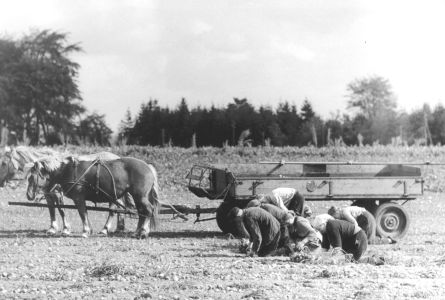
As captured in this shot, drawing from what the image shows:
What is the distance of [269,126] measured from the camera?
5444 centimetres

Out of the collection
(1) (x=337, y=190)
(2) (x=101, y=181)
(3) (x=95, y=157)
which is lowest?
(1) (x=337, y=190)

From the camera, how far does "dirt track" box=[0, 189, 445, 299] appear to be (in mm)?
10359

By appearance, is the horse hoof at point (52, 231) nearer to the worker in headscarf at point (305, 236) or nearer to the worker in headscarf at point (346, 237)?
the worker in headscarf at point (305, 236)

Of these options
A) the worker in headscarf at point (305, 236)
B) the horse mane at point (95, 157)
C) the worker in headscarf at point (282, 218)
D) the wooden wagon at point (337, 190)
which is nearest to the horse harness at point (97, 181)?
the horse mane at point (95, 157)

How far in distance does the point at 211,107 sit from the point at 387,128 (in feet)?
48.4

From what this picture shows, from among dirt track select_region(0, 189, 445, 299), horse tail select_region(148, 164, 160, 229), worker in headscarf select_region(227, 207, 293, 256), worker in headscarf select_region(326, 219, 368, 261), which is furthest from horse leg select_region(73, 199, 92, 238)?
worker in headscarf select_region(326, 219, 368, 261)

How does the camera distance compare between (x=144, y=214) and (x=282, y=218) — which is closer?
(x=282, y=218)

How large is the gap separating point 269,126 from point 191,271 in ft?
139

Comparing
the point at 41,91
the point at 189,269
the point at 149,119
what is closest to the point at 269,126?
the point at 149,119

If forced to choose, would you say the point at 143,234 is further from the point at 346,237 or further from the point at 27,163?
the point at 346,237

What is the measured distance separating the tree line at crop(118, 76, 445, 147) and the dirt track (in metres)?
32.1

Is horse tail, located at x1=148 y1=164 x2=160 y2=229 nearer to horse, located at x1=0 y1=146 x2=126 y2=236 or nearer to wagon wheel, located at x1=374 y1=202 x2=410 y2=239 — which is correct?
horse, located at x1=0 y1=146 x2=126 y2=236

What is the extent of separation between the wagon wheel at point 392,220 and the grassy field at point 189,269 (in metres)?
0.30

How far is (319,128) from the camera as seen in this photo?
5956 centimetres
